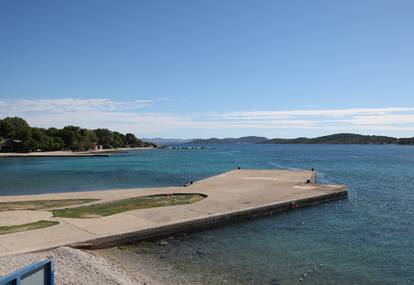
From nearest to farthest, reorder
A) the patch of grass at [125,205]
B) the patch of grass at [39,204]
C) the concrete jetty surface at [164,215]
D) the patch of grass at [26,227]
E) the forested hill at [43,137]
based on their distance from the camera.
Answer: the concrete jetty surface at [164,215] → the patch of grass at [26,227] → the patch of grass at [125,205] → the patch of grass at [39,204] → the forested hill at [43,137]

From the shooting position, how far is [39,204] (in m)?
20.9

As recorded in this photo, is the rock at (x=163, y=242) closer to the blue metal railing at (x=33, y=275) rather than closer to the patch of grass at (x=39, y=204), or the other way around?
the patch of grass at (x=39, y=204)

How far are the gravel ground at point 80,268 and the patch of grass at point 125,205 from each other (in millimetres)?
5807

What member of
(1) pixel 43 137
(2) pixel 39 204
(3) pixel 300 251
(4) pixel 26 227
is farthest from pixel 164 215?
(1) pixel 43 137

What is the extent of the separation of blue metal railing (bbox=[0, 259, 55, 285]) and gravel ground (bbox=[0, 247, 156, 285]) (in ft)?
12.6

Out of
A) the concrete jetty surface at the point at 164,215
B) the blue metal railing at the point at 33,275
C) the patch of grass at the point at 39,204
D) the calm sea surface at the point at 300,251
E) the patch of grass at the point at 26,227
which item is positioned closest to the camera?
the blue metal railing at the point at 33,275

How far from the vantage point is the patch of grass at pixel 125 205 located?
17.9m

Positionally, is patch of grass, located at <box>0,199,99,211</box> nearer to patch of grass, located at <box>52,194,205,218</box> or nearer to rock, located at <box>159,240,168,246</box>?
patch of grass, located at <box>52,194,205,218</box>

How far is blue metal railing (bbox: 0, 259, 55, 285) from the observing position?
503 cm

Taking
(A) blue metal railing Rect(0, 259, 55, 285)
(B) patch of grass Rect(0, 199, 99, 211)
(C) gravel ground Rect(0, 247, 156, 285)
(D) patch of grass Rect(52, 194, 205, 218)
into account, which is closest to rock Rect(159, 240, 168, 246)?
(C) gravel ground Rect(0, 247, 156, 285)

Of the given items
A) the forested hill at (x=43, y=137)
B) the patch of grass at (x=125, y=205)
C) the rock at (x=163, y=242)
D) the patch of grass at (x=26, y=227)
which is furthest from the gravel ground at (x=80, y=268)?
the forested hill at (x=43, y=137)

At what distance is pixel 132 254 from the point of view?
13.2m

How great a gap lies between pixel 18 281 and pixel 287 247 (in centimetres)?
1161

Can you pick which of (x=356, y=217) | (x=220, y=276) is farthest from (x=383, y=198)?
(x=220, y=276)
